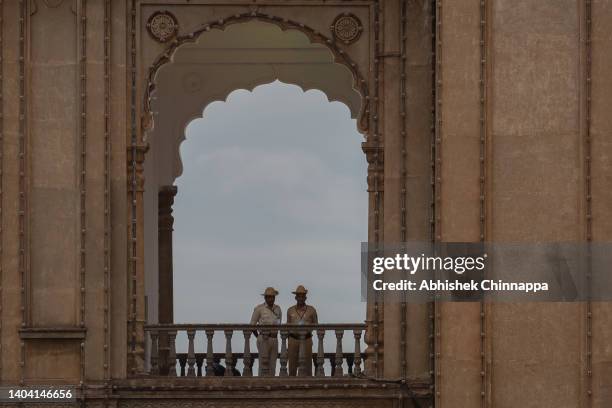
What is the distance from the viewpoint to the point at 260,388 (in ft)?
66.0

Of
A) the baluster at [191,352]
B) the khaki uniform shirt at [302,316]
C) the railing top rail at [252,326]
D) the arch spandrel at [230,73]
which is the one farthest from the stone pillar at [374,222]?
the arch spandrel at [230,73]

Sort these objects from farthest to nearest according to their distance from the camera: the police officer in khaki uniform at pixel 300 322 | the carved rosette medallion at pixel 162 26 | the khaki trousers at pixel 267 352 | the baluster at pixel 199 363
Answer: the baluster at pixel 199 363, the police officer in khaki uniform at pixel 300 322, the khaki trousers at pixel 267 352, the carved rosette medallion at pixel 162 26

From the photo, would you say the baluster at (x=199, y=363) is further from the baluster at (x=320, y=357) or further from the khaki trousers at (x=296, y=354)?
the baluster at (x=320, y=357)

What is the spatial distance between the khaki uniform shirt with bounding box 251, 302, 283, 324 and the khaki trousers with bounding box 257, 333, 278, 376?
0.26 m

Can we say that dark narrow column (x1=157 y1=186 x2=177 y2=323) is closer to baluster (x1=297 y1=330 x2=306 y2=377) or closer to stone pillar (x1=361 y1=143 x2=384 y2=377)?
baluster (x1=297 y1=330 x2=306 y2=377)

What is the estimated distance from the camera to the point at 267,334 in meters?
20.8

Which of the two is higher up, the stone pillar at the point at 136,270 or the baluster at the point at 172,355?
the stone pillar at the point at 136,270

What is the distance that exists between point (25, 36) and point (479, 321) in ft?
15.7

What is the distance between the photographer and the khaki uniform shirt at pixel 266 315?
831 inches

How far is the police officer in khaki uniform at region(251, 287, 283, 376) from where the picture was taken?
2061 cm

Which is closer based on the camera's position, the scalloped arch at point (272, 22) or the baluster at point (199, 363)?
the scalloped arch at point (272, 22)

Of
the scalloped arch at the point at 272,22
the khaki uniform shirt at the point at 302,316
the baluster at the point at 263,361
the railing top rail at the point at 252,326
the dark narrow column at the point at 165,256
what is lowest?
the baluster at the point at 263,361

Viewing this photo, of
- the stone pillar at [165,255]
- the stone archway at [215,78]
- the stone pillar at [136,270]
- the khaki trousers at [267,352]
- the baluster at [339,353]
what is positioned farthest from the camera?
the stone pillar at [165,255]

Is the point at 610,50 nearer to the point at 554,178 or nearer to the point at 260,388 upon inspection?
the point at 554,178
